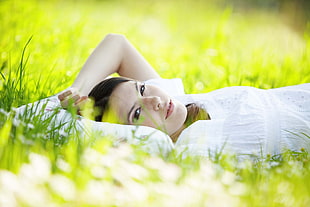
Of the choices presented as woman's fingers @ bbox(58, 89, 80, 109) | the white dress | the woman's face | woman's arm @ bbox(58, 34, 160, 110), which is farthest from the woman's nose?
woman's arm @ bbox(58, 34, 160, 110)

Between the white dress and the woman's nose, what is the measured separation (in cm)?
19

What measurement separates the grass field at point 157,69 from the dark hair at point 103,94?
0.32 m

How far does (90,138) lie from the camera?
179 cm

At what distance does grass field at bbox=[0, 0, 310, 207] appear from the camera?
1206 millimetres

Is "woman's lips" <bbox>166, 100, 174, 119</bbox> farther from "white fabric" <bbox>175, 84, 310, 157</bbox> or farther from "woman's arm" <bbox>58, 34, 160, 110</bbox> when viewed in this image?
"woman's arm" <bbox>58, 34, 160, 110</bbox>

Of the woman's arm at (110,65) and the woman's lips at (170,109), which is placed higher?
the woman's arm at (110,65)

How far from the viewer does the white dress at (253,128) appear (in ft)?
6.49

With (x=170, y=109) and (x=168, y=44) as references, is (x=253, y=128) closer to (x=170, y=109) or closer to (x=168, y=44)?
(x=170, y=109)

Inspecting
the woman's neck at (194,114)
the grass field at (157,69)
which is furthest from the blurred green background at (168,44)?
the woman's neck at (194,114)

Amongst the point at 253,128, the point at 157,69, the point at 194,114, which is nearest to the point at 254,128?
the point at 253,128

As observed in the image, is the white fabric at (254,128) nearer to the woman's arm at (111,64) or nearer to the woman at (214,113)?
the woman at (214,113)

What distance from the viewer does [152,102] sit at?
2.14 metres

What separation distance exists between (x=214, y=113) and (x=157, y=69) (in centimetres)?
163

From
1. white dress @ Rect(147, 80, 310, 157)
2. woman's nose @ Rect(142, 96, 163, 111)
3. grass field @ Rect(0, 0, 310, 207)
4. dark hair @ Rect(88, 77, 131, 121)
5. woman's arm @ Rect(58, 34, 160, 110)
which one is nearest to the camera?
grass field @ Rect(0, 0, 310, 207)
